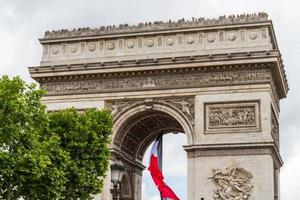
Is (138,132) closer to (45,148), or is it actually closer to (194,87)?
(194,87)

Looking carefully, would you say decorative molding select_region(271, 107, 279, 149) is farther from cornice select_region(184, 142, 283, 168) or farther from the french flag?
the french flag

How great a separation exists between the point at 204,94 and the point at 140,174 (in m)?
9.02

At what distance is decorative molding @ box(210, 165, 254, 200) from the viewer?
1505 inches

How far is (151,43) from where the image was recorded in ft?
138

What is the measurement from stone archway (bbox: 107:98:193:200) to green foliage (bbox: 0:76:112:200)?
569 cm

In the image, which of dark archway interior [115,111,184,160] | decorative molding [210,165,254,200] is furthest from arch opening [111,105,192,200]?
decorative molding [210,165,254,200]

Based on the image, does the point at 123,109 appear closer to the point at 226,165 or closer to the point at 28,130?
the point at 226,165

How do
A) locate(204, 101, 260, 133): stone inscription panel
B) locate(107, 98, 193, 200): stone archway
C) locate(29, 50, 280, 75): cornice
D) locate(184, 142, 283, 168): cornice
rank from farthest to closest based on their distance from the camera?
locate(107, 98, 193, 200): stone archway < locate(29, 50, 280, 75): cornice < locate(204, 101, 260, 133): stone inscription panel < locate(184, 142, 283, 168): cornice

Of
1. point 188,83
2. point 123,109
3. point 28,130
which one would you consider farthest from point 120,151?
point 28,130

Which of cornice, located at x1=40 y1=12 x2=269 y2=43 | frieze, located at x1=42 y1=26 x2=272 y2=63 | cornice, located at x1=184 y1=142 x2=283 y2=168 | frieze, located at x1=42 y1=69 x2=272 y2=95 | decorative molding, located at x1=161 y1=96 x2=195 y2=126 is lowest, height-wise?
cornice, located at x1=184 y1=142 x2=283 y2=168

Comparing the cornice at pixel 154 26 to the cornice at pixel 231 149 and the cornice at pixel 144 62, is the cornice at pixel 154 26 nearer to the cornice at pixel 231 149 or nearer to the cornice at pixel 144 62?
the cornice at pixel 144 62

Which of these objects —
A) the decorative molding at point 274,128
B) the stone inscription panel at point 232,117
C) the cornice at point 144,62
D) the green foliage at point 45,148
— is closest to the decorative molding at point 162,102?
the stone inscription panel at point 232,117

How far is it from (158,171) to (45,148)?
42.7ft

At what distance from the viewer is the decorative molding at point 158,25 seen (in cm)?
4094
